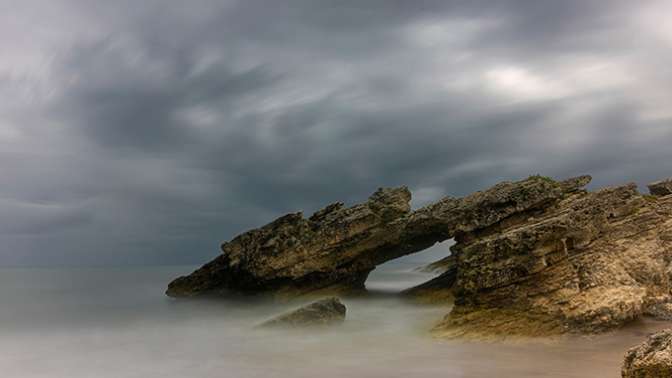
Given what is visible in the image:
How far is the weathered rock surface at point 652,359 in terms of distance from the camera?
962cm

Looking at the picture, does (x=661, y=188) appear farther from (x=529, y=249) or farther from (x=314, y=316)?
(x=314, y=316)

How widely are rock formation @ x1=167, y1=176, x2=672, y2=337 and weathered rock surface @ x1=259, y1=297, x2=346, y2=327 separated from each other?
5.74 metres

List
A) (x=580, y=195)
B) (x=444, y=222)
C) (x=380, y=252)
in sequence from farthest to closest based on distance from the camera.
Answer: (x=380, y=252)
(x=444, y=222)
(x=580, y=195)

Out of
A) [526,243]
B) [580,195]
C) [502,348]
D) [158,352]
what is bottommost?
[502,348]

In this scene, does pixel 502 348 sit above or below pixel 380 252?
below

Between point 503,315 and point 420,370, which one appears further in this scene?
point 503,315

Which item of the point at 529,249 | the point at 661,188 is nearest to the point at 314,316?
the point at 529,249

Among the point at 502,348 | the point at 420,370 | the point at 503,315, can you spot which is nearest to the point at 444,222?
the point at 503,315

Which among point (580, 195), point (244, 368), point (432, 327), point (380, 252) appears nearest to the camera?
point (244, 368)

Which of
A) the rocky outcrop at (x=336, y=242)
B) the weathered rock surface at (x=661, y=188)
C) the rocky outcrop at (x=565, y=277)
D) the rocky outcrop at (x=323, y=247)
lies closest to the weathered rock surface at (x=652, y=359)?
the rocky outcrop at (x=565, y=277)

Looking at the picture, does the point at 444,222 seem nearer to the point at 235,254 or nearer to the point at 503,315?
the point at 503,315

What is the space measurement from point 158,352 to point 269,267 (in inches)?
641

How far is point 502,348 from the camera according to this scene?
17891mm

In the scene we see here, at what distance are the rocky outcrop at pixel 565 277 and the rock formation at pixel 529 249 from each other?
0.04 meters
